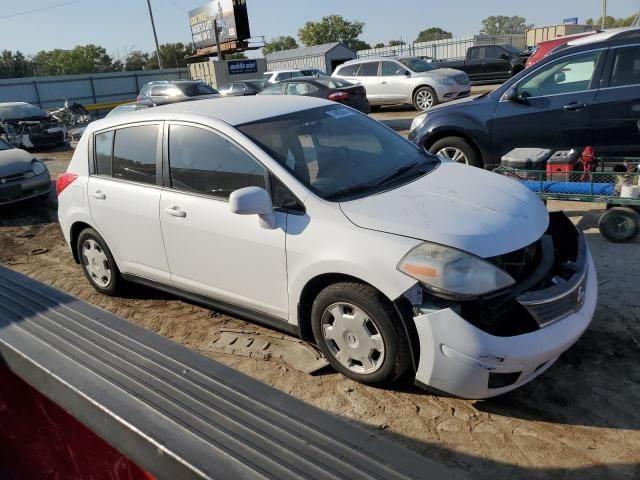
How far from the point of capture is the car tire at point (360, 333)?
9.47 feet

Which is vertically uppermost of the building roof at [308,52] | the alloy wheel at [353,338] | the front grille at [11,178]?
the building roof at [308,52]

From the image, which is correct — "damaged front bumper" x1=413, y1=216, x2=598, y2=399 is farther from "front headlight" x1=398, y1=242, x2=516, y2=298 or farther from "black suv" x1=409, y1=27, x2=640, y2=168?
"black suv" x1=409, y1=27, x2=640, y2=168

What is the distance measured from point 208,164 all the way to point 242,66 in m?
32.2

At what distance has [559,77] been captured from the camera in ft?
20.5

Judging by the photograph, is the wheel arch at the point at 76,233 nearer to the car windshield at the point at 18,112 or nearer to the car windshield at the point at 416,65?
the car windshield at the point at 18,112

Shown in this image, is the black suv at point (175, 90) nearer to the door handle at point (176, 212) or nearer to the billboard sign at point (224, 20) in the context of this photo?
the door handle at point (176, 212)

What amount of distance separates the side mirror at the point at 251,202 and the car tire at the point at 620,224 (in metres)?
3.67

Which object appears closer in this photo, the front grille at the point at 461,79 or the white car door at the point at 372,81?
the front grille at the point at 461,79

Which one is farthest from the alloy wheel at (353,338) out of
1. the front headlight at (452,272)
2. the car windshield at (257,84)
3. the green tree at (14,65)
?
the green tree at (14,65)

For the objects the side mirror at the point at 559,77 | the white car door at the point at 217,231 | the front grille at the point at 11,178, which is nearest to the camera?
the white car door at the point at 217,231

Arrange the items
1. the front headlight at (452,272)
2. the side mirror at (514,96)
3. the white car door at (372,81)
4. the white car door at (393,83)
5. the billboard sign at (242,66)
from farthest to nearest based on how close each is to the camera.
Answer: the billboard sign at (242,66)
the white car door at (372,81)
the white car door at (393,83)
the side mirror at (514,96)
the front headlight at (452,272)

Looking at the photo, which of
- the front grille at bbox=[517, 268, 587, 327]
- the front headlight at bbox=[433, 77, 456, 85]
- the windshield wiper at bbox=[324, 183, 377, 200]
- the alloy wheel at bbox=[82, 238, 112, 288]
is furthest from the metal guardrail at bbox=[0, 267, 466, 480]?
the front headlight at bbox=[433, 77, 456, 85]

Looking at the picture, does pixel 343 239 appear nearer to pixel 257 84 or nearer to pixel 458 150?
pixel 458 150

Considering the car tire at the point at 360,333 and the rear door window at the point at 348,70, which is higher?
the rear door window at the point at 348,70
